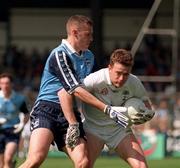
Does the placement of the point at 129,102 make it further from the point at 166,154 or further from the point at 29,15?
the point at 29,15

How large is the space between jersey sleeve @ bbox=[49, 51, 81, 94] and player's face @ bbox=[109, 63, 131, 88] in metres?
0.39

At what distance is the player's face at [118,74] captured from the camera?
979 cm

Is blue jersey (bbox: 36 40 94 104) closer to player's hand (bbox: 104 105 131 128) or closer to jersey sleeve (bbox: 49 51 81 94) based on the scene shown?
jersey sleeve (bbox: 49 51 81 94)

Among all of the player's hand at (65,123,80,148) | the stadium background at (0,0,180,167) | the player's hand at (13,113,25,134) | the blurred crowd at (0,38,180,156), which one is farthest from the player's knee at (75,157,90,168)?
the blurred crowd at (0,38,180,156)

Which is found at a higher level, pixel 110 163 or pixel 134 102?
pixel 134 102

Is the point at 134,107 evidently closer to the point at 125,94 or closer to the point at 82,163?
the point at 125,94

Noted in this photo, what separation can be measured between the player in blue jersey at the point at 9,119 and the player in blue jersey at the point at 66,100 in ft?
15.4

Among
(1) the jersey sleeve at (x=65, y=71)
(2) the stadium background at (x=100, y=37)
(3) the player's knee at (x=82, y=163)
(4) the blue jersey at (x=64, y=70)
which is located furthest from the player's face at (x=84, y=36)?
(2) the stadium background at (x=100, y=37)

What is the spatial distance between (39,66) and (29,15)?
3381 millimetres

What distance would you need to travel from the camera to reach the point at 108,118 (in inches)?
406

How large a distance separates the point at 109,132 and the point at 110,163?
32.6 ft

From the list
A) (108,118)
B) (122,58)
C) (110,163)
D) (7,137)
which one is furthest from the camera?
(110,163)

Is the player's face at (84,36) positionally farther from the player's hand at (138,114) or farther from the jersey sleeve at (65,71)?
the player's hand at (138,114)

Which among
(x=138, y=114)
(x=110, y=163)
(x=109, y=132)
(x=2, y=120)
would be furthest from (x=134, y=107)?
(x=110, y=163)
